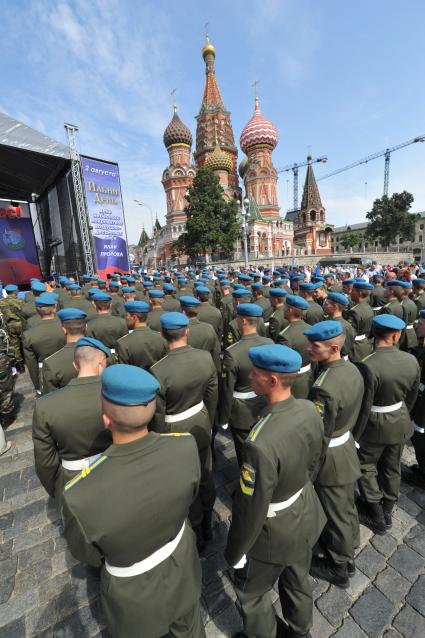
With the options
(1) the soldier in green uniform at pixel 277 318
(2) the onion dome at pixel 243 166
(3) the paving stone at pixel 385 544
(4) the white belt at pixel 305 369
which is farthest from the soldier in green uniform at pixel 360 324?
(2) the onion dome at pixel 243 166

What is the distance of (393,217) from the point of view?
4900cm

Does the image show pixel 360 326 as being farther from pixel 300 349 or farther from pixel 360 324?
pixel 300 349

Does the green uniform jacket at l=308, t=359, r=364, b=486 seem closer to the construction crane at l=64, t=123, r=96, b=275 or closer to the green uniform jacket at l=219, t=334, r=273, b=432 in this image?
the green uniform jacket at l=219, t=334, r=273, b=432

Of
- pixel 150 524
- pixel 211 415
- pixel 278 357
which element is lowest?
pixel 211 415

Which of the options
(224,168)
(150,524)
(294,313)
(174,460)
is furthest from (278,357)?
(224,168)

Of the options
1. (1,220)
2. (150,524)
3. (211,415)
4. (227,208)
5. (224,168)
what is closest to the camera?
(150,524)

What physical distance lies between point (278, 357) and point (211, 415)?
167 cm

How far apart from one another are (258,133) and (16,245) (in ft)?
137

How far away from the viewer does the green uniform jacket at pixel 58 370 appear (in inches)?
115

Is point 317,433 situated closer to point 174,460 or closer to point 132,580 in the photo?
point 174,460

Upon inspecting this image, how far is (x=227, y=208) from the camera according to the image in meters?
32.0

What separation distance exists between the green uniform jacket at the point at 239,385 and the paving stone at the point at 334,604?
1.42 metres

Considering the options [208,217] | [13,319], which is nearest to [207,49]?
[208,217]

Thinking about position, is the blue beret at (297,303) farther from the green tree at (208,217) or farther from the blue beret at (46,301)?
the green tree at (208,217)
